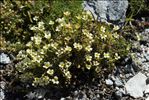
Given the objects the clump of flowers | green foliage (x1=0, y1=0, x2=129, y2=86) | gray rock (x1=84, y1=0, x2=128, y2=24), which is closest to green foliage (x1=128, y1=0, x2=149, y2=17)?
gray rock (x1=84, y1=0, x2=128, y2=24)

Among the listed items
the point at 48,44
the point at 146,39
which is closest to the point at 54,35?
the point at 48,44

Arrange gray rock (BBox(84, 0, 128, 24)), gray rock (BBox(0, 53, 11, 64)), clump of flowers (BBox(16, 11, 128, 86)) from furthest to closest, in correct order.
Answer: gray rock (BBox(84, 0, 128, 24)) < gray rock (BBox(0, 53, 11, 64)) < clump of flowers (BBox(16, 11, 128, 86))

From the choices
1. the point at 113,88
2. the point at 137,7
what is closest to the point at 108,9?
the point at 137,7

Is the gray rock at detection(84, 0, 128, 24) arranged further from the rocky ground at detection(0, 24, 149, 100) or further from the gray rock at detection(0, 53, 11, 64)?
the gray rock at detection(0, 53, 11, 64)

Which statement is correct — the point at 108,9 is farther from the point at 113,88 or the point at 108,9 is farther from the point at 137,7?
the point at 113,88

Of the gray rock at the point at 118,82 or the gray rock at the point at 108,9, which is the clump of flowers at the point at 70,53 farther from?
the gray rock at the point at 108,9

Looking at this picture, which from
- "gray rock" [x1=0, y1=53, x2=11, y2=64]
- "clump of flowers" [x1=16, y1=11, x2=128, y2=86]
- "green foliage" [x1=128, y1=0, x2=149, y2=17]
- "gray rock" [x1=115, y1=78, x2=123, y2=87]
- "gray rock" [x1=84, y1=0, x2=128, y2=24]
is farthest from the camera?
"green foliage" [x1=128, y1=0, x2=149, y2=17]
